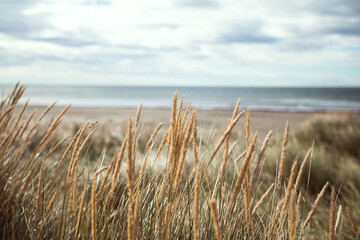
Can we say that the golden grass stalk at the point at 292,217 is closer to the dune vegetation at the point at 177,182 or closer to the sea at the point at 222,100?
the dune vegetation at the point at 177,182

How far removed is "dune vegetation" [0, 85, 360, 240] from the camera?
1065 millimetres

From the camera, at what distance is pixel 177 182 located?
1.02m

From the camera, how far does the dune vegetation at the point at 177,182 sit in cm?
107

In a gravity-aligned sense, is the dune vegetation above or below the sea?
above

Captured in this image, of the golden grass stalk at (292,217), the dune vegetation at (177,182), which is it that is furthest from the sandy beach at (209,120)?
the golden grass stalk at (292,217)

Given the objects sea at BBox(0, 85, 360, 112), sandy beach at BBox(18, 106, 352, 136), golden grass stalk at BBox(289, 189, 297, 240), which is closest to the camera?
golden grass stalk at BBox(289, 189, 297, 240)

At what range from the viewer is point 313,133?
23.5ft

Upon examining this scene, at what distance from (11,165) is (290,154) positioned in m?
3.83

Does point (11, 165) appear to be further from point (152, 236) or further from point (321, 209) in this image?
point (321, 209)

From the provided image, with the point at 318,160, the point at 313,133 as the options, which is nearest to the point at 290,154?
the point at 318,160

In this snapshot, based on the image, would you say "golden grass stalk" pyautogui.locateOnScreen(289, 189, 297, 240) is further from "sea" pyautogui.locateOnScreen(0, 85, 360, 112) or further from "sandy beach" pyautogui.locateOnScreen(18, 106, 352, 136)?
"sea" pyautogui.locateOnScreen(0, 85, 360, 112)

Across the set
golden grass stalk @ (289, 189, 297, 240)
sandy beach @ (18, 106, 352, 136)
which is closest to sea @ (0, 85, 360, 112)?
sandy beach @ (18, 106, 352, 136)

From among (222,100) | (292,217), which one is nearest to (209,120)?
(292,217)

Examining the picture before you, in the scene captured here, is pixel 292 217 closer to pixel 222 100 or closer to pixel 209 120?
pixel 209 120
